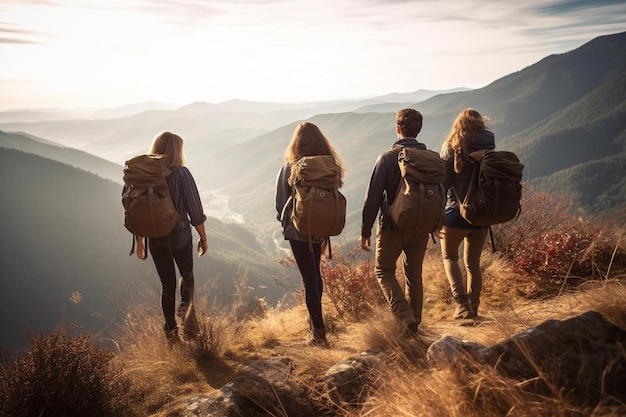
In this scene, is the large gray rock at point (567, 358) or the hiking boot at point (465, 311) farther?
the hiking boot at point (465, 311)

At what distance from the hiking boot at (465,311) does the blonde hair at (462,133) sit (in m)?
1.36

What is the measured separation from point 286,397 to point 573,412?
172 cm

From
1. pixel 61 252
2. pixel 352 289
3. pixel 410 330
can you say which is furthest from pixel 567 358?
pixel 61 252

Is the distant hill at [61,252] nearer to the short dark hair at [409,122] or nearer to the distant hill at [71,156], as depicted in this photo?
the distant hill at [71,156]

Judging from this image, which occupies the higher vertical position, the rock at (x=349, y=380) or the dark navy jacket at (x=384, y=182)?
the dark navy jacket at (x=384, y=182)

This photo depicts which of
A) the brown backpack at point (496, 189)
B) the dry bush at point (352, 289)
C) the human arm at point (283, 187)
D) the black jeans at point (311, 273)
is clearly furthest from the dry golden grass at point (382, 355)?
the human arm at point (283, 187)

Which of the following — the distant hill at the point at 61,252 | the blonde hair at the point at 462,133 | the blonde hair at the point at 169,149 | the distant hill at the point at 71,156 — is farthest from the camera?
the distant hill at the point at 71,156

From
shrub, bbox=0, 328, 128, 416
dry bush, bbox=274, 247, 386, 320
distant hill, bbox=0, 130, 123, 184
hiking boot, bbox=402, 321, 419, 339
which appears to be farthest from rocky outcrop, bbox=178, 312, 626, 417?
distant hill, bbox=0, 130, 123, 184

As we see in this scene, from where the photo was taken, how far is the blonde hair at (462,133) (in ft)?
12.2

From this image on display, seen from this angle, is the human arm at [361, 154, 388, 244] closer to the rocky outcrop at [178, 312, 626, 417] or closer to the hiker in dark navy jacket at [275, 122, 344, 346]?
the hiker in dark navy jacket at [275, 122, 344, 346]

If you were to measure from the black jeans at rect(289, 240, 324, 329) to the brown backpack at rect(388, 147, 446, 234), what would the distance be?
31.9 inches

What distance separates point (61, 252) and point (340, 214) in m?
96.8

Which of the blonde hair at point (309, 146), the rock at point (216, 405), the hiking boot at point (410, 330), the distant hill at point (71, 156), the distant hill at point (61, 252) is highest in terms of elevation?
the distant hill at point (71, 156)

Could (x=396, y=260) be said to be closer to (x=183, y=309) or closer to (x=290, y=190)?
(x=290, y=190)
